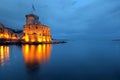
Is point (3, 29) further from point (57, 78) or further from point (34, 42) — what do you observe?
point (57, 78)

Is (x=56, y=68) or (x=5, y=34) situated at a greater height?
(x=5, y=34)

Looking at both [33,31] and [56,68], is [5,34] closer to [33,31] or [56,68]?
[33,31]

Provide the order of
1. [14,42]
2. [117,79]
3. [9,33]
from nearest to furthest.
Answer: [117,79], [14,42], [9,33]

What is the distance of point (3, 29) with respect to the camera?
98.1 metres

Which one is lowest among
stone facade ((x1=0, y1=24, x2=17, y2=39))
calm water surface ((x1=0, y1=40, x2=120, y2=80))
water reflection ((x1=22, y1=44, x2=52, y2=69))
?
calm water surface ((x1=0, y1=40, x2=120, y2=80))

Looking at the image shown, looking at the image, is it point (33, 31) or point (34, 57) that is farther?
point (33, 31)

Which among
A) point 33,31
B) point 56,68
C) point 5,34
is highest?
point 33,31

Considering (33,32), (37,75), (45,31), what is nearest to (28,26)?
(33,32)

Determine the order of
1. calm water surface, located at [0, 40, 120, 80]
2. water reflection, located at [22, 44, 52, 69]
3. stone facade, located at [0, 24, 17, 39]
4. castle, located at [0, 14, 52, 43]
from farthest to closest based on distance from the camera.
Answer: castle, located at [0, 14, 52, 43] < stone facade, located at [0, 24, 17, 39] < water reflection, located at [22, 44, 52, 69] < calm water surface, located at [0, 40, 120, 80]

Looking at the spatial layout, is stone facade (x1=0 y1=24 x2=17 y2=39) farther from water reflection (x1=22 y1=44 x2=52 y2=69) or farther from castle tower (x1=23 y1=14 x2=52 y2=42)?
water reflection (x1=22 y1=44 x2=52 y2=69)

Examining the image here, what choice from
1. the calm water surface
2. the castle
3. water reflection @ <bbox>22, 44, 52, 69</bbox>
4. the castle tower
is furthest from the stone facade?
the calm water surface

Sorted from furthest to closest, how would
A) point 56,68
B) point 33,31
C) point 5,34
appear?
point 5,34 < point 33,31 < point 56,68

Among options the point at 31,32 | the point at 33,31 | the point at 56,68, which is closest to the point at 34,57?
the point at 56,68

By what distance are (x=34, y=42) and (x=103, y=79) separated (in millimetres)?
79215
